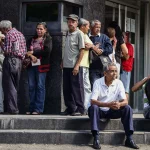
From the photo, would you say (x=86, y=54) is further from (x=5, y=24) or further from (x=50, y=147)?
(x=50, y=147)

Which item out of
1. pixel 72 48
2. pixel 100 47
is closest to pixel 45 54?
pixel 72 48

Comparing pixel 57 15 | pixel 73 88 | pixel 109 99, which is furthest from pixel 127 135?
pixel 57 15

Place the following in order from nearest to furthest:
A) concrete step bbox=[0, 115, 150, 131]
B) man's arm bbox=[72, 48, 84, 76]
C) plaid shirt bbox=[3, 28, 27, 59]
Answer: concrete step bbox=[0, 115, 150, 131] < man's arm bbox=[72, 48, 84, 76] < plaid shirt bbox=[3, 28, 27, 59]

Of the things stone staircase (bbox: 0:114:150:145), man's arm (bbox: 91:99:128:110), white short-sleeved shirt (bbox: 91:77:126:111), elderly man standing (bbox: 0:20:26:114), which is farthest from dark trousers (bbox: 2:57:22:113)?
man's arm (bbox: 91:99:128:110)

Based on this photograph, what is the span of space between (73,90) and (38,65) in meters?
0.97

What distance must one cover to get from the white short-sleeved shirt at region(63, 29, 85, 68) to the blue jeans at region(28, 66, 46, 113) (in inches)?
26.3

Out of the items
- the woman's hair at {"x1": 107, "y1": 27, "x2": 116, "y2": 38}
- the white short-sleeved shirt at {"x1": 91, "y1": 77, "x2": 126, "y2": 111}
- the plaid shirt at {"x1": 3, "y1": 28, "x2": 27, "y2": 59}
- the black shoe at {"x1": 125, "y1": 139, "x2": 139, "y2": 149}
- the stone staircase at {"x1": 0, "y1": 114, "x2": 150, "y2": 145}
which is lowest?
the black shoe at {"x1": 125, "y1": 139, "x2": 139, "y2": 149}

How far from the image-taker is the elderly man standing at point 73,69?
435 inches

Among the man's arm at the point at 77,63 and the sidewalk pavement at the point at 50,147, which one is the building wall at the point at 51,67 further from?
the sidewalk pavement at the point at 50,147

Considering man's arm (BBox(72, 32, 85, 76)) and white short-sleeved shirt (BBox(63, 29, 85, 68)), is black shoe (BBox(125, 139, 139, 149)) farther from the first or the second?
white short-sleeved shirt (BBox(63, 29, 85, 68))

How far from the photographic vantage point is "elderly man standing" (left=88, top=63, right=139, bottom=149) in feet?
32.1

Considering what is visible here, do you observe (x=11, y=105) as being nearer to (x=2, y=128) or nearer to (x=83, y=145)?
(x=2, y=128)

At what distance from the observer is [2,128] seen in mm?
10445

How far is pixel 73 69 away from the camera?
11.0 meters
